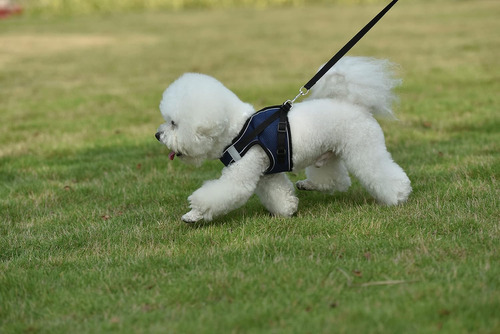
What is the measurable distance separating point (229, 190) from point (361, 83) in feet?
4.93

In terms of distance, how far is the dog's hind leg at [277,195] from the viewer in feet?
17.8

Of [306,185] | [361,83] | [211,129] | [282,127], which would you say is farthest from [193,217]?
[361,83]

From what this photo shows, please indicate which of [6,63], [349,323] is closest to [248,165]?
[349,323]

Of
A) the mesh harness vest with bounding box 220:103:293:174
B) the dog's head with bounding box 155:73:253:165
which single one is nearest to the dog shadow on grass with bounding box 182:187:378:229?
the mesh harness vest with bounding box 220:103:293:174

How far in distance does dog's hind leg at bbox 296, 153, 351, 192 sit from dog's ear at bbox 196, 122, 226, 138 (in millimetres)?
1234

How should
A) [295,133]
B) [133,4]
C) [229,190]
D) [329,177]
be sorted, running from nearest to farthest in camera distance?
[229,190], [295,133], [329,177], [133,4]

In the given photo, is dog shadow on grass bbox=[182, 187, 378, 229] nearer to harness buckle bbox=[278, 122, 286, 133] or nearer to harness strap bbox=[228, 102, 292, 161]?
harness strap bbox=[228, 102, 292, 161]

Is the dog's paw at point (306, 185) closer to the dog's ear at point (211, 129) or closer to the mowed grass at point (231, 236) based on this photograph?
the mowed grass at point (231, 236)

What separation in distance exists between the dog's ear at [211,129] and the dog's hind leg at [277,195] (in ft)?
2.43

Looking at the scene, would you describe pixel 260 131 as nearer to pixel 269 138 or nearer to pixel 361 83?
pixel 269 138

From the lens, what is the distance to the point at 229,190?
203 inches

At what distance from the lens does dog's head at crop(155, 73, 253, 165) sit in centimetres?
493

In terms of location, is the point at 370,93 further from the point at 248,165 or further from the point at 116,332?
the point at 116,332

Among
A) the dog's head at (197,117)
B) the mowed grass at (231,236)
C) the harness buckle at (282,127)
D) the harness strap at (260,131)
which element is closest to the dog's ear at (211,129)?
the dog's head at (197,117)
